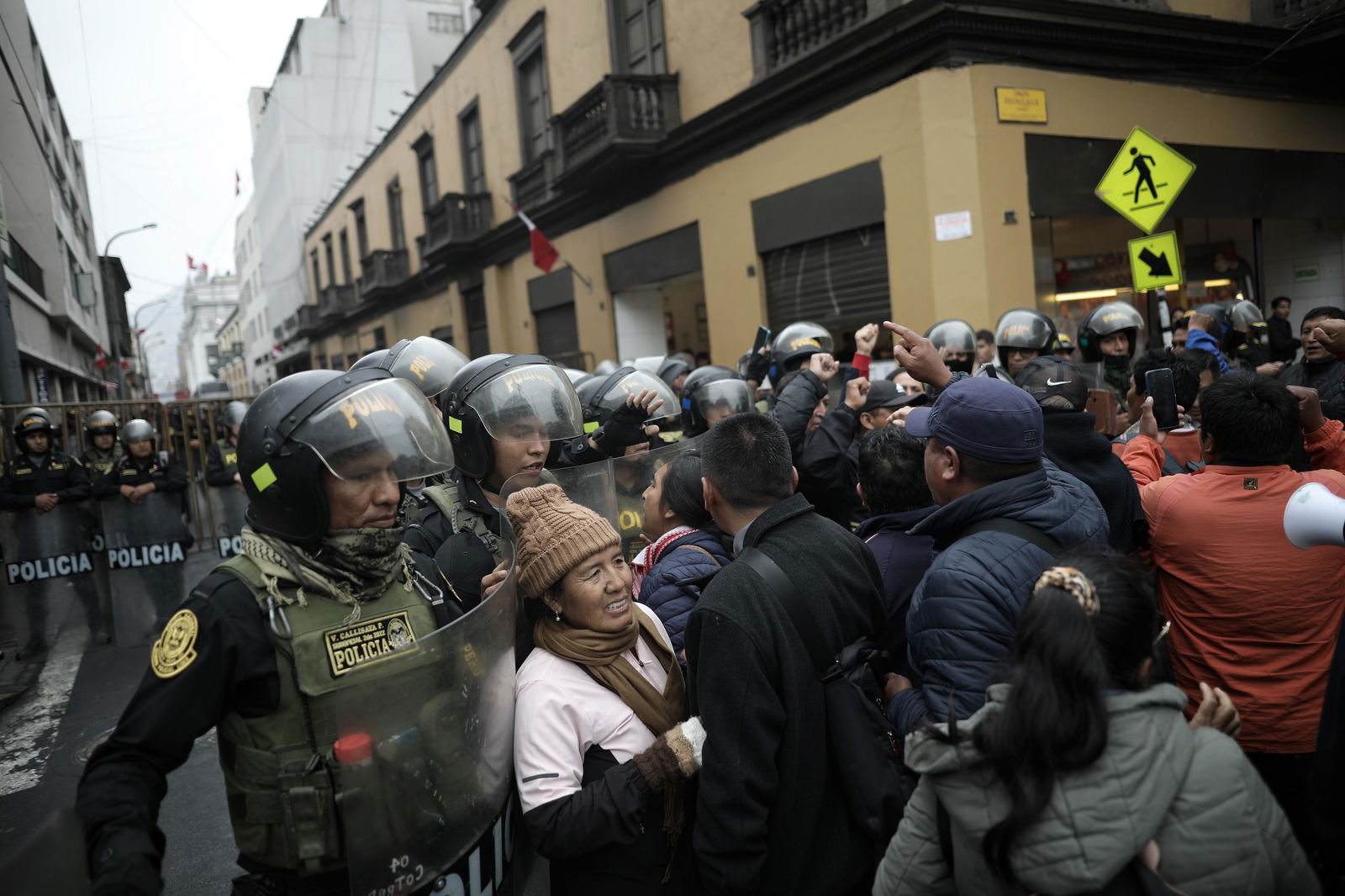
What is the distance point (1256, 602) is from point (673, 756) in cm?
182

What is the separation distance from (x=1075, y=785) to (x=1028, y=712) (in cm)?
14

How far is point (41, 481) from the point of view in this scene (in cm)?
732

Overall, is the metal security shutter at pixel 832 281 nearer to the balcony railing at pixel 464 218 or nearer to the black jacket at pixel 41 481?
the black jacket at pixel 41 481

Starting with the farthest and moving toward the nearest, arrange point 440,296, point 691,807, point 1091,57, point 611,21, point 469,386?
point 440,296
point 611,21
point 1091,57
point 469,386
point 691,807

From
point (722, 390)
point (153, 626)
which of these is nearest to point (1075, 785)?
point (722, 390)

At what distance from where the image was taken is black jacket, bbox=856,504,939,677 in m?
2.42

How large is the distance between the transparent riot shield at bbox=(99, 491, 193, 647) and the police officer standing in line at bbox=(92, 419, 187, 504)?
0.09 meters

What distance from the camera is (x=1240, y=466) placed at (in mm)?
2467

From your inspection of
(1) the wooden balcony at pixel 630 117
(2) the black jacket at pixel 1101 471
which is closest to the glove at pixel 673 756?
(2) the black jacket at pixel 1101 471

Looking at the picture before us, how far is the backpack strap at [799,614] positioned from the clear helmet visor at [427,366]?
2222 mm

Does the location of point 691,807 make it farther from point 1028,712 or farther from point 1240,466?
point 1240,466

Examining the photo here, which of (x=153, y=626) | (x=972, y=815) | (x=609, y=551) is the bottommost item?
(x=153, y=626)

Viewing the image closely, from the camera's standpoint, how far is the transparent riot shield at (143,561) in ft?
24.3

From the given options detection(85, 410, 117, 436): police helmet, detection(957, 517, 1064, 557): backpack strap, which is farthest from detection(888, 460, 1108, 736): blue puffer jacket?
detection(85, 410, 117, 436): police helmet
